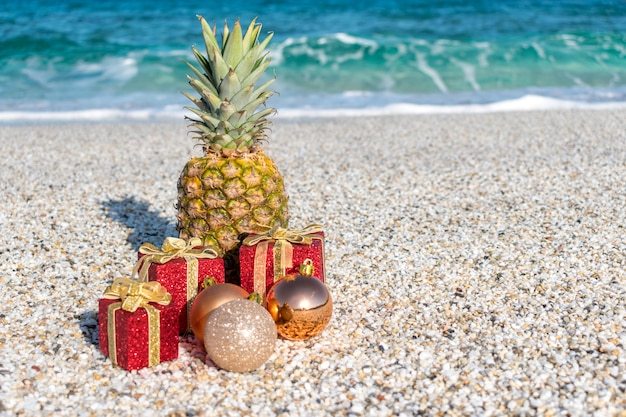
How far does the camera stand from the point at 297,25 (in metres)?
24.7

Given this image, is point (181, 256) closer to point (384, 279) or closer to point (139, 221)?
point (384, 279)

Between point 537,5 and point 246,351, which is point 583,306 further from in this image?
point 537,5

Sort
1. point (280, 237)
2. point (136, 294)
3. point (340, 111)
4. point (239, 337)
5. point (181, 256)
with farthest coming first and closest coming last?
point (340, 111) < point (280, 237) < point (181, 256) < point (136, 294) < point (239, 337)

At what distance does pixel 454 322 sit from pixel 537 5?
26828 millimetres

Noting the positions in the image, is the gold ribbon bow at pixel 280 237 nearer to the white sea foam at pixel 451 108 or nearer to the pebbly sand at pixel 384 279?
the pebbly sand at pixel 384 279

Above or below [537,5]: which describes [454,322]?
below

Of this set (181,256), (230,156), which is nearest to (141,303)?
(181,256)

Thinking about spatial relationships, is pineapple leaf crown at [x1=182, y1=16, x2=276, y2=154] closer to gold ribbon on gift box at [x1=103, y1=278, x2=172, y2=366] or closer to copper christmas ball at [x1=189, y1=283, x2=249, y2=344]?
copper christmas ball at [x1=189, y1=283, x2=249, y2=344]

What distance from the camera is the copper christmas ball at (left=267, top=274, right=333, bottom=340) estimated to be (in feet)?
12.7

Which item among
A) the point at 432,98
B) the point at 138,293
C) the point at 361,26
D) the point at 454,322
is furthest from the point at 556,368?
the point at 361,26

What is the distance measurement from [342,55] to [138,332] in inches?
669

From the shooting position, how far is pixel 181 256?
4.06 m

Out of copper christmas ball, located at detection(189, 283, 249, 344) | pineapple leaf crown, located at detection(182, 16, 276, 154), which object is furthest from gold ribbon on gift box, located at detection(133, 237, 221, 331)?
pineapple leaf crown, located at detection(182, 16, 276, 154)

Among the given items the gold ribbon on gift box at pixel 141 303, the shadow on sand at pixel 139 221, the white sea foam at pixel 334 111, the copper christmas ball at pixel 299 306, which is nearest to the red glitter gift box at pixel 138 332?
the gold ribbon on gift box at pixel 141 303
